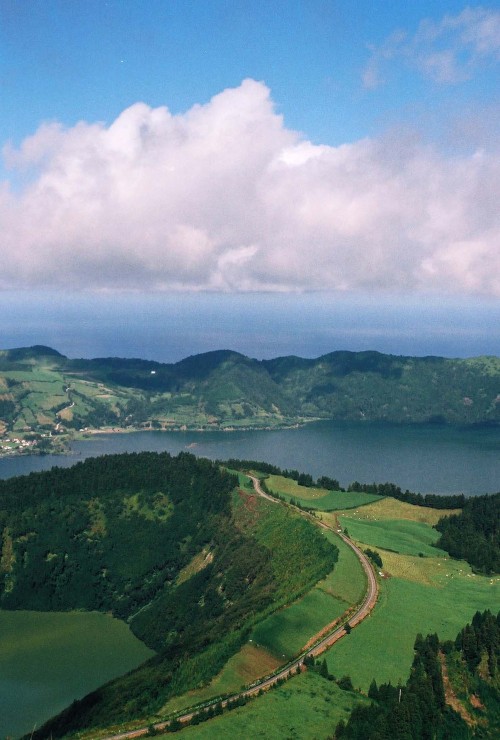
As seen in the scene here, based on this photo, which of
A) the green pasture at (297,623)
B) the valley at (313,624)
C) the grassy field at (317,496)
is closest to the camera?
the valley at (313,624)

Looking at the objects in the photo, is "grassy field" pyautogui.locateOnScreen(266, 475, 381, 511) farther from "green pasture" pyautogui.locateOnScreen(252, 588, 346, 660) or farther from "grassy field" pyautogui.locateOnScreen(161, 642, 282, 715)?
"grassy field" pyautogui.locateOnScreen(161, 642, 282, 715)

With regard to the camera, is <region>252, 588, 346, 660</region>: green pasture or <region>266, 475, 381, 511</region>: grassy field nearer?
<region>252, 588, 346, 660</region>: green pasture

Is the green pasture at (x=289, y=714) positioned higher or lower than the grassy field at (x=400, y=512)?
lower

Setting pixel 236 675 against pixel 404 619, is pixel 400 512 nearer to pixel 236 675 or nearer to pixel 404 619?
pixel 404 619

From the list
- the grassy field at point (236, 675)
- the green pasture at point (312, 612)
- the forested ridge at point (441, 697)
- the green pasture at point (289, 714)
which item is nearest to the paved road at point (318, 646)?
the green pasture at point (312, 612)

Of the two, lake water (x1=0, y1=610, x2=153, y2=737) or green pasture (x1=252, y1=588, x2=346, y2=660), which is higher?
green pasture (x1=252, y1=588, x2=346, y2=660)

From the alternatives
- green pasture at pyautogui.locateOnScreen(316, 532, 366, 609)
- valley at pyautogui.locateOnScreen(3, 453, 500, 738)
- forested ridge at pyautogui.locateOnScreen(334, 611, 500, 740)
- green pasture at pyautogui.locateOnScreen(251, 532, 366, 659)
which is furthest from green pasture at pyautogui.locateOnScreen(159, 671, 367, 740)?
green pasture at pyautogui.locateOnScreen(316, 532, 366, 609)

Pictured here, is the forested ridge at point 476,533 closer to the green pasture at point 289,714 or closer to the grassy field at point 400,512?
the grassy field at point 400,512

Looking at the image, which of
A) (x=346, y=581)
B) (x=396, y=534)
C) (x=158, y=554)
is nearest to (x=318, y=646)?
(x=346, y=581)
